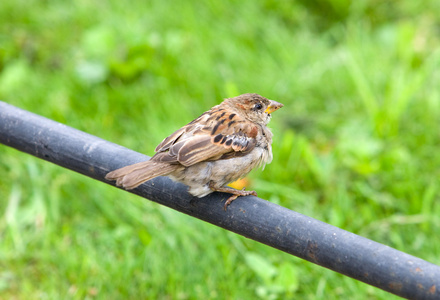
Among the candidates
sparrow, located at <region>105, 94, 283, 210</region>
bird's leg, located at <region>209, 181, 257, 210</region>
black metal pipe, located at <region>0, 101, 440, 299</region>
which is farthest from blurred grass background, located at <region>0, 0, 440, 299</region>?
black metal pipe, located at <region>0, 101, 440, 299</region>

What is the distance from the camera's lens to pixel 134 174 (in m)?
2.35

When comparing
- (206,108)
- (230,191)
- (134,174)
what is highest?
(134,174)

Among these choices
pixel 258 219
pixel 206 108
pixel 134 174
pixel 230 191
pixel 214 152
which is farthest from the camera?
pixel 206 108

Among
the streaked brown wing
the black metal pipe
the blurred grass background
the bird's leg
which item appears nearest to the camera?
the black metal pipe

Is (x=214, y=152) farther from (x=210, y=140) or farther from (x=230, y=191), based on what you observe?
(x=230, y=191)

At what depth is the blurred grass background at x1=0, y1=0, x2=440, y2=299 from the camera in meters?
3.82

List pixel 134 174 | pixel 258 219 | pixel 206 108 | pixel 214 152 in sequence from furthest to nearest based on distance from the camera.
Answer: pixel 206 108
pixel 214 152
pixel 134 174
pixel 258 219

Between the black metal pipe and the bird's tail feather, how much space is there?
0.14 ft

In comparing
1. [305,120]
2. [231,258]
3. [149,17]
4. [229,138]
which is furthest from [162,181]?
[149,17]

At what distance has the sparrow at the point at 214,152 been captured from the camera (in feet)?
8.68

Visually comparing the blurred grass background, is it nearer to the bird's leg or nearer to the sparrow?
the sparrow

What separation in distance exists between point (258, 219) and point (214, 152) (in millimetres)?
749

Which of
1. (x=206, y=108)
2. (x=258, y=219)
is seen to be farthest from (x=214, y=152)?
(x=206, y=108)

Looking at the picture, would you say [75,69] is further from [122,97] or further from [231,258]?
[231,258]
